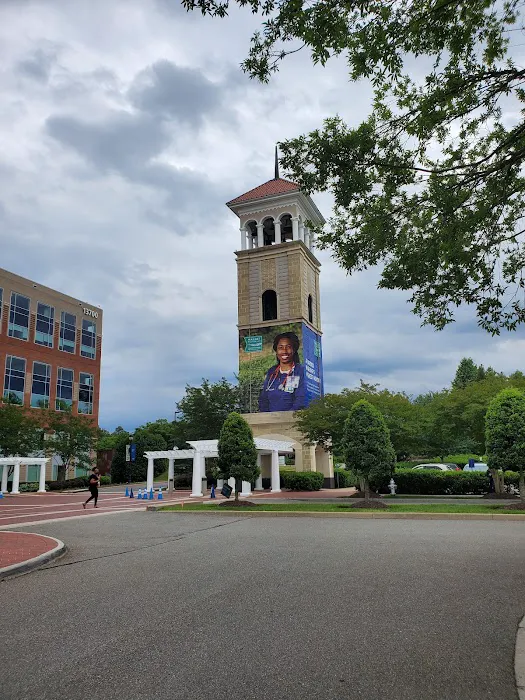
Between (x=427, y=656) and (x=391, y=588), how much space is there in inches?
94.0

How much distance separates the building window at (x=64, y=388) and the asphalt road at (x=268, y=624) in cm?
Answer: 4686

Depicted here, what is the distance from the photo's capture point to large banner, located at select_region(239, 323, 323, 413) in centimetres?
4666

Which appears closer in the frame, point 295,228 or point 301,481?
point 301,481

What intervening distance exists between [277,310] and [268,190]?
1253cm

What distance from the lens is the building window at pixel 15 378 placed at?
1914 inches

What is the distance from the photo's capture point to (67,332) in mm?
56625

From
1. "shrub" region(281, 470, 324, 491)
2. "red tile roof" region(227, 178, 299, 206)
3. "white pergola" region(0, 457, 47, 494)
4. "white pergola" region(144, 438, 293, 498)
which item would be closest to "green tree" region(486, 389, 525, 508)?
"white pergola" region(144, 438, 293, 498)

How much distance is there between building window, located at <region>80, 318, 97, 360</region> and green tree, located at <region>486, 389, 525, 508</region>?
1854 inches

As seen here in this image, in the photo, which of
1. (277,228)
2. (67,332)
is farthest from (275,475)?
(67,332)

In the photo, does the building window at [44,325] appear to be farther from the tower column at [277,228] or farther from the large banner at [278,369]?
the tower column at [277,228]

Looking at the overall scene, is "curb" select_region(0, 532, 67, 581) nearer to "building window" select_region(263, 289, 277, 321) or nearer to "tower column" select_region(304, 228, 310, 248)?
"building window" select_region(263, 289, 277, 321)

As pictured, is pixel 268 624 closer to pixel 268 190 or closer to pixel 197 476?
pixel 197 476

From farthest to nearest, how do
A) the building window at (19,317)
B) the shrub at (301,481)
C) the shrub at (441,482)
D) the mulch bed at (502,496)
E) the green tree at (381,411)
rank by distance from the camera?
the building window at (19,317)
the shrub at (301,481)
the green tree at (381,411)
the shrub at (441,482)
the mulch bed at (502,496)

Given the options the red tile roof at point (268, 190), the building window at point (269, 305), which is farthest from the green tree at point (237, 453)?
the red tile roof at point (268, 190)
